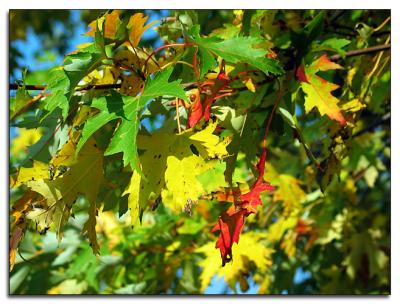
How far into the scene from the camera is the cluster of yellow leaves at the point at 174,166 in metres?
1.21

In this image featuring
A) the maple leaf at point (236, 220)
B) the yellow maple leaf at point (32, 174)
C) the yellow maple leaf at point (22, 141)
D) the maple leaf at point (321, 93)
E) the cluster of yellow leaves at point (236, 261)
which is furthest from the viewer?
the yellow maple leaf at point (22, 141)

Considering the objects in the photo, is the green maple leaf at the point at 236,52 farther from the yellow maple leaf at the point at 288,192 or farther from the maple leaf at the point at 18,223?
the yellow maple leaf at the point at 288,192

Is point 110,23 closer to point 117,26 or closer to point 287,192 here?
point 117,26

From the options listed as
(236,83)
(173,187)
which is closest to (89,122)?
(173,187)

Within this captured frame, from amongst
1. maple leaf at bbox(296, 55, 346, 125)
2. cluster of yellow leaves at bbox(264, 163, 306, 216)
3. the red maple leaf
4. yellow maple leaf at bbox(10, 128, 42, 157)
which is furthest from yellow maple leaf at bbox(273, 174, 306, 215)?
yellow maple leaf at bbox(10, 128, 42, 157)

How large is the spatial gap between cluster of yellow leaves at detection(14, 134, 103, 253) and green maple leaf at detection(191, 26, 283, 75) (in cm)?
29

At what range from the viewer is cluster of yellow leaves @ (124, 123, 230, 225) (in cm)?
121

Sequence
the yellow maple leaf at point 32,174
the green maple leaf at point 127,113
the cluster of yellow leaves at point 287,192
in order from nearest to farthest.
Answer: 1. the green maple leaf at point 127,113
2. the yellow maple leaf at point 32,174
3. the cluster of yellow leaves at point 287,192

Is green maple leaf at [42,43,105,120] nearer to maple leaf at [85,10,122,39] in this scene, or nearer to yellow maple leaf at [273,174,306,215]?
maple leaf at [85,10,122,39]

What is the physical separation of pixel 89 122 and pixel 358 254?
219 centimetres

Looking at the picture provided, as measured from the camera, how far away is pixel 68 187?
4.25 ft

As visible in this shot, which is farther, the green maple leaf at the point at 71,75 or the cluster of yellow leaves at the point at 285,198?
the cluster of yellow leaves at the point at 285,198

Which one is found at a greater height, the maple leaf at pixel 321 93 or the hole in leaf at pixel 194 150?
the maple leaf at pixel 321 93

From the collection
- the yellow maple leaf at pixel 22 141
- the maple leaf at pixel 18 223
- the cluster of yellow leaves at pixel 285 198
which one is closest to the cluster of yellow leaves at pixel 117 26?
the maple leaf at pixel 18 223
